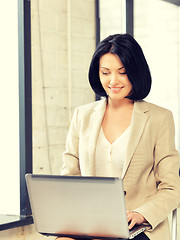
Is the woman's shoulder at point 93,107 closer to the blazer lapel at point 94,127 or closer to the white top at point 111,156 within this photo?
the blazer lapel at point 94,127

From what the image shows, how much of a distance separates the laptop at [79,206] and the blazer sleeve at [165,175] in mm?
184

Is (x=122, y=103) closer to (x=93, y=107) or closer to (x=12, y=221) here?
(x=93, y=107)

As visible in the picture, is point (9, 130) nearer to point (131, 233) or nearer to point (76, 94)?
point (76, 94)

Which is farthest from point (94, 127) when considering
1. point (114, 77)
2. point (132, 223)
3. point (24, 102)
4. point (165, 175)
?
point (24, 102)

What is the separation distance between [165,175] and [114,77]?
1.40 feet

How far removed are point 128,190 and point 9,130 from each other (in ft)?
3.59

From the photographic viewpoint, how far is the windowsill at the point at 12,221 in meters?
2.43

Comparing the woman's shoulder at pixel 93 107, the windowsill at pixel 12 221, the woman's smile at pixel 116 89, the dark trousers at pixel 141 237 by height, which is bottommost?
the windowsill at pixel 12 221

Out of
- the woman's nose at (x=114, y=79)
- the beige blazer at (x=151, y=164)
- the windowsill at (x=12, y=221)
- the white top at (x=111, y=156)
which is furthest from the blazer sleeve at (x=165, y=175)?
the windowsill at (x=12, y=221)

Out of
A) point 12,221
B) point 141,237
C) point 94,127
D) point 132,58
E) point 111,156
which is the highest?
point 132,58

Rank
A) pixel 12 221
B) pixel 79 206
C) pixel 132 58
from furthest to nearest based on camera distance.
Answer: pixel 12 221, pixel 132 58, pixel 79 206

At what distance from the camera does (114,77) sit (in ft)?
5.78

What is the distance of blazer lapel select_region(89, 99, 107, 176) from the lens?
5.94 ft

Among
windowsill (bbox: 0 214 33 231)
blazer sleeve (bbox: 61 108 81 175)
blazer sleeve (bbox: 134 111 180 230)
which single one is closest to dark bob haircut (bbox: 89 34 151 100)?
blazer sleeve (bbox: 134 111 180 230)
